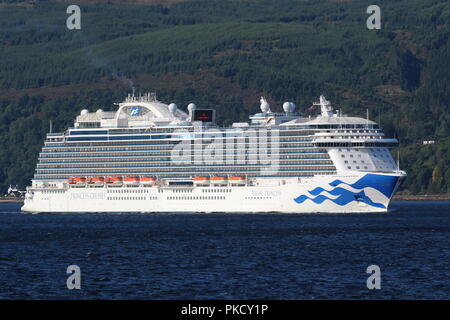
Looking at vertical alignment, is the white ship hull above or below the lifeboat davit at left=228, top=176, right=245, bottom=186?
below

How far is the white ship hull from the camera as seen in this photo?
117625 mm

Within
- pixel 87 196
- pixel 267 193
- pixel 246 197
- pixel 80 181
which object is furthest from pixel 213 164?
pixel 80 181

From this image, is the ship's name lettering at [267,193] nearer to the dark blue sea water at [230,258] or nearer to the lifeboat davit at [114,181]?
the dark blue sea water at [230,258]

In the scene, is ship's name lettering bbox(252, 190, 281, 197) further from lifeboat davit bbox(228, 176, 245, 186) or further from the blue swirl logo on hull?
the blue swirl logo on hull

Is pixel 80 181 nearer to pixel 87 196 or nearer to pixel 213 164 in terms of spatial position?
pixel 87 196

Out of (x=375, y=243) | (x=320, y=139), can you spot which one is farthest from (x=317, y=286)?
(x=320, y=139)

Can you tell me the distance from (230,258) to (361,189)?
50086 mm

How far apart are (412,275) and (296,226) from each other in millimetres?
41332

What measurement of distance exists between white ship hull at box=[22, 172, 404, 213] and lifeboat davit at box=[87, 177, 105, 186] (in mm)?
1032

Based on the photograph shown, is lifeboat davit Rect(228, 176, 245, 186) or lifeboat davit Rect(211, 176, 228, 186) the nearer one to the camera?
lifeboat davit Rect(228, 176, 245, 186)

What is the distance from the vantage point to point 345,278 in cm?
5794

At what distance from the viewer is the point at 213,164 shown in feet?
435


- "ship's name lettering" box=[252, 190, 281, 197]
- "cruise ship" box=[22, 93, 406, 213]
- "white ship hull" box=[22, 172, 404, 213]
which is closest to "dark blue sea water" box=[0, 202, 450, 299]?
"white ship hull" box=[22, 172, 404, 213]

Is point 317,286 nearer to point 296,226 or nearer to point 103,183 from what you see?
point 296,226
